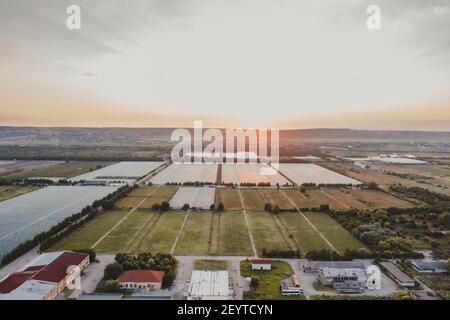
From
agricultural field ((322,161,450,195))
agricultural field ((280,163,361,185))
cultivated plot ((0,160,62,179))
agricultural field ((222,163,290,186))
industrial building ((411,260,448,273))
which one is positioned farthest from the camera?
cultivated plot ((0,160,62,179))

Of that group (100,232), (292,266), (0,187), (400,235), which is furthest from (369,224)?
(0,187)

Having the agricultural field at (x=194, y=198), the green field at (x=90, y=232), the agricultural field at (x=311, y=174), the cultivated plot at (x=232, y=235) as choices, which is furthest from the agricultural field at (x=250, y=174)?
the green field at (x=90, y=232)

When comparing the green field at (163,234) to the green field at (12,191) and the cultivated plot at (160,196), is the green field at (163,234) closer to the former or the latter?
the cultivated plot at (160,196)

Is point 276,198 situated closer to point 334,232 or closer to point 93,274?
point 334,232

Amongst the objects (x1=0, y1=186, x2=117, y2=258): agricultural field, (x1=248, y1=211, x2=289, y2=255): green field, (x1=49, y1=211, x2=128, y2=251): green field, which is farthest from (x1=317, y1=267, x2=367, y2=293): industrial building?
(x1=0, y1=186, x2=117, y2=258): agricultural field

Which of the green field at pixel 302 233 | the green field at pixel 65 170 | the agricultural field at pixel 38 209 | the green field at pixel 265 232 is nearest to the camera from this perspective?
the green field at pixel 265 232

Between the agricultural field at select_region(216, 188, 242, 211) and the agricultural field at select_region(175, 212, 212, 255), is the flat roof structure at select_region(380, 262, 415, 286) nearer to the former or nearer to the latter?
the agricultural field at select_region(175, 212, 212, 255)
